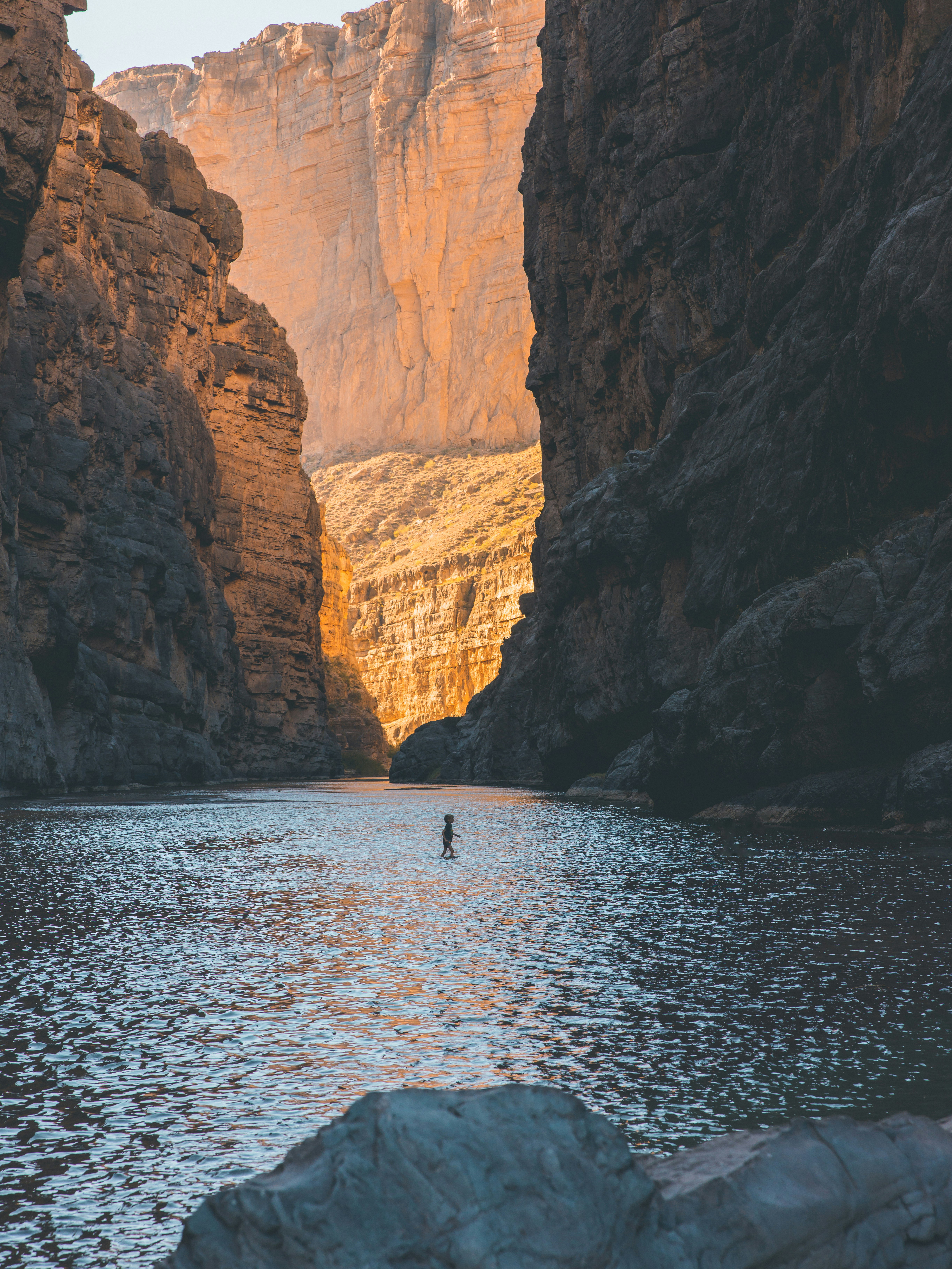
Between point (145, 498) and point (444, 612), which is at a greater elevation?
point (444, 612)

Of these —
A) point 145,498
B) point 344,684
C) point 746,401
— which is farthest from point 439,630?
point 746,401

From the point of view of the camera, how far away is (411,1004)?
34.1 ft

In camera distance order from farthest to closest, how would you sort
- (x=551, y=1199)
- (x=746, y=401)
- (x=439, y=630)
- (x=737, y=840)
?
(x=439, y=630)
(x=746, y=401)
(x=737, y=840)
(x=551, y=1199)

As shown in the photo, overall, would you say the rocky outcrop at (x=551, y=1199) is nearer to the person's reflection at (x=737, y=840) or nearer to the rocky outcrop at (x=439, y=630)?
the person's reflection at (x=737, y=840)

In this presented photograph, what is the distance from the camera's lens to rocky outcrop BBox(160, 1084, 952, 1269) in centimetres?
374

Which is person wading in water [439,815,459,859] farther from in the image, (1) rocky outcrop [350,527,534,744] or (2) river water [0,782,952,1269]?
(1) rocky outcrop [350,527,534,744]

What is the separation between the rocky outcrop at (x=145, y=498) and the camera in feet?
169

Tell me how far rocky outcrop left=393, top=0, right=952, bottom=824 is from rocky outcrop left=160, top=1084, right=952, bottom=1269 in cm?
2000

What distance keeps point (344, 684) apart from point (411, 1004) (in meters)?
125

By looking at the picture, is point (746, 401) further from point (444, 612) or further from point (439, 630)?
point (439, 630)

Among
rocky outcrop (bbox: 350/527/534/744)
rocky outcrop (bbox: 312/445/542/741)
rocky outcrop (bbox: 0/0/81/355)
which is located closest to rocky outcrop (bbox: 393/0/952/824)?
rocky outcrop (bbox: 0/0/81/355)

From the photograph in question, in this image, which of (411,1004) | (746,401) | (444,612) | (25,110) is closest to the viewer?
(411,1004)

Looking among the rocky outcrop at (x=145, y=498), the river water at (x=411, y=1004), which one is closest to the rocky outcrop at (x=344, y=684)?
the rocky outcrop at (x=145, y=498)

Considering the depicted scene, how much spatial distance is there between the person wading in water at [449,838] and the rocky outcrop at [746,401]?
928cm
